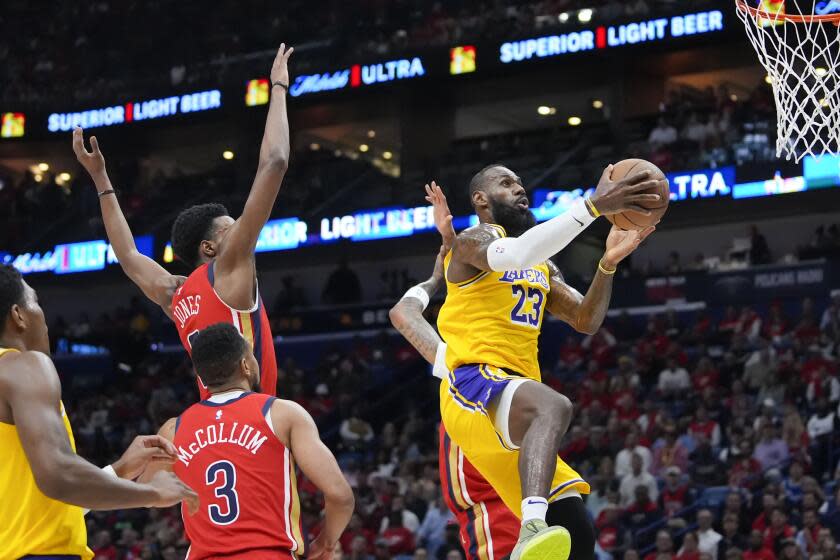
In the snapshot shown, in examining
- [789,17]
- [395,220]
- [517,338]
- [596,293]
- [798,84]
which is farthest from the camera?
[395,220]

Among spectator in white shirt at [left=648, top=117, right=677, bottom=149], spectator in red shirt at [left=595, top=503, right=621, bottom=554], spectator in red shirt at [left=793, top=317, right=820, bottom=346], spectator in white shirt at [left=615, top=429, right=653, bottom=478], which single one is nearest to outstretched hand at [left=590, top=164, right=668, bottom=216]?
spectator in red shirt at [left=595, top=503, right=621, bottom=554]

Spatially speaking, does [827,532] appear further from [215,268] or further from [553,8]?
[553,8]

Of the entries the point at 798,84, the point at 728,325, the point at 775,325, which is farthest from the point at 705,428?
the point at 798,84

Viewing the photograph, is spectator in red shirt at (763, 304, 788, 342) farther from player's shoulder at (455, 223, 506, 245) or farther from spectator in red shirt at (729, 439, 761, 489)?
player's shoulder at (455, 223, 506, 245)

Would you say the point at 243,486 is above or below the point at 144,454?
below

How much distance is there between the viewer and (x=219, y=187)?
80.5ft

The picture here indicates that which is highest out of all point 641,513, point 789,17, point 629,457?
point 789,17

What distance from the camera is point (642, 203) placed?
5.01m

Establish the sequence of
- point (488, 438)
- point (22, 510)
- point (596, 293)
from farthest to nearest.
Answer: point (596, 293), point (488, 438), point (22, 510)

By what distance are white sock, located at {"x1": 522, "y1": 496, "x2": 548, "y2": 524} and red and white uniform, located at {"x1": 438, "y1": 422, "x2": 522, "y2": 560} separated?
0.96 m

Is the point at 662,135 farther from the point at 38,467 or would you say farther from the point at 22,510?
the point at 38,467

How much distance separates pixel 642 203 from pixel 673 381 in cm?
1084

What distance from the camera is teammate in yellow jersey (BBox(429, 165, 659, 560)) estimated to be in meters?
4.96

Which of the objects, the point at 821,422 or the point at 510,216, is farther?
the point at 821,422
